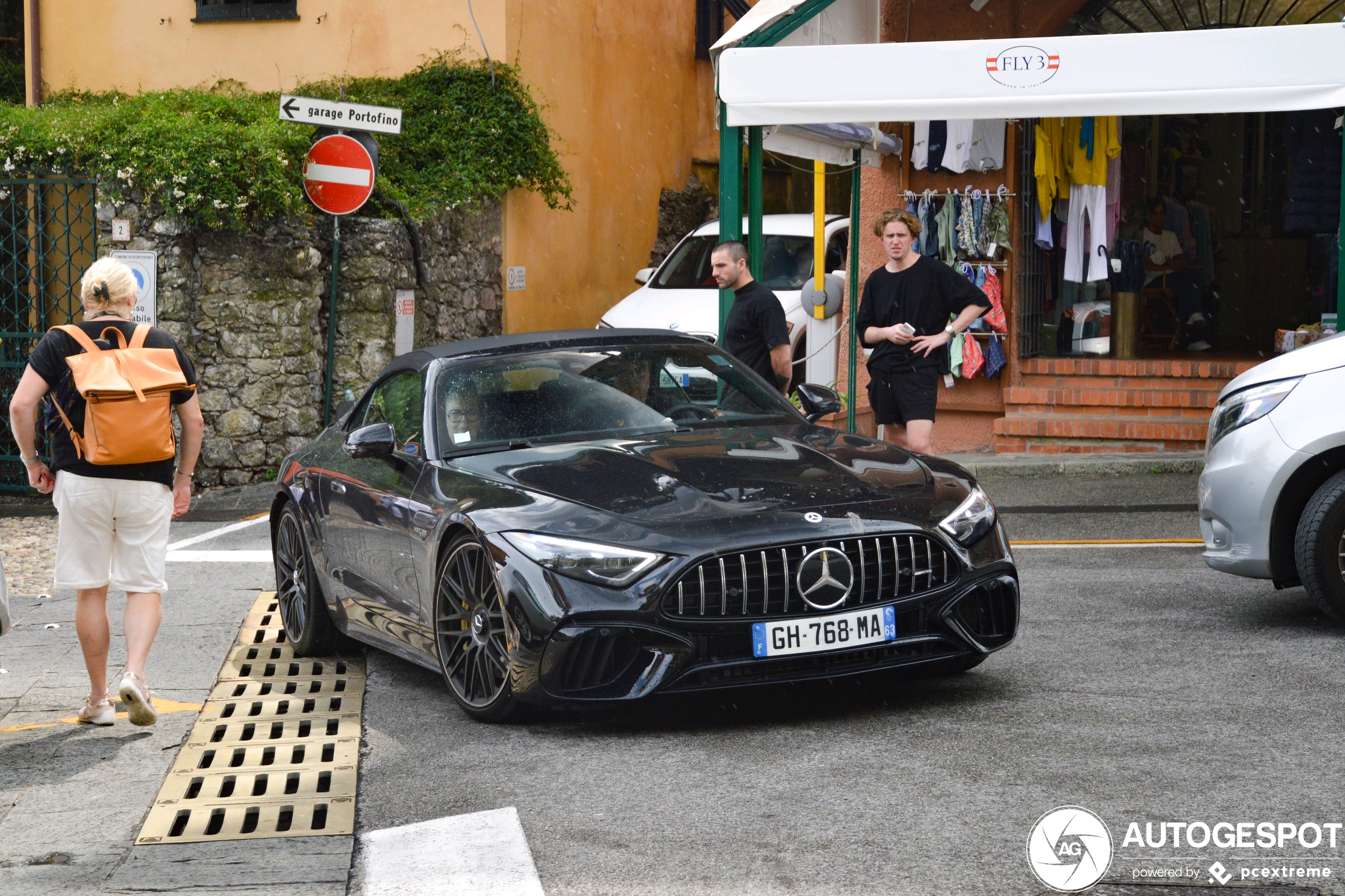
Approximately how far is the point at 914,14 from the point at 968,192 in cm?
170

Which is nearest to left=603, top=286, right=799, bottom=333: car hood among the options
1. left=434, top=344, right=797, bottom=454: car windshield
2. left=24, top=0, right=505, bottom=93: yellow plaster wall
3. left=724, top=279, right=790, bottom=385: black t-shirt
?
left=24, top=0, right=505, bottom=93: yellow plaster wall

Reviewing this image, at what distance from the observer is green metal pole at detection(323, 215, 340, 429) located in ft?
46.9

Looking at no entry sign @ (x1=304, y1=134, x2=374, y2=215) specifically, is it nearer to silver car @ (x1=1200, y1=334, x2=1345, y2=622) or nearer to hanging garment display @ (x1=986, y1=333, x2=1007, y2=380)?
hanging garment display @ (x1=986, y1=333, x2=1007, y2=380)

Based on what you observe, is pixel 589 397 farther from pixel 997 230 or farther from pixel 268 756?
pixel 997 230

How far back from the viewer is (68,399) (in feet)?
18.6

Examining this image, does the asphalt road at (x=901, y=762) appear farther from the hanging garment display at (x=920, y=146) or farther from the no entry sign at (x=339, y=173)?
the no entry sign at (x=339, y=173)

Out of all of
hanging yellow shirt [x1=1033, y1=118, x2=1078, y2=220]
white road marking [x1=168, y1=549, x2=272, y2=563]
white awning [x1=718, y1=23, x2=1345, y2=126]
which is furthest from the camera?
hanging yellow shirt [x1=1033, y1=118, x2=1078, y2=220]

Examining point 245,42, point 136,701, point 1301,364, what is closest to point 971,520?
point 1301,364

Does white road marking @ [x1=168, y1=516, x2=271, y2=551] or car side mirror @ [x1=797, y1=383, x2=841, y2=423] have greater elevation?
car side mirror @ [x1=797, y1=383, x2=841, y2=423]

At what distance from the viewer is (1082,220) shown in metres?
13.0

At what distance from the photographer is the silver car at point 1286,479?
633cm

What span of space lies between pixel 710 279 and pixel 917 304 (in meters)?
7.95

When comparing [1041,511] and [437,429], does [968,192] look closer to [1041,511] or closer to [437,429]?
[1041,511]

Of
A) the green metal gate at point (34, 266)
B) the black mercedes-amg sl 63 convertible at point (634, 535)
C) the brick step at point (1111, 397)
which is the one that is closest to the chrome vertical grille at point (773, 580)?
the black mercedes-amg sl 63 convertible at point (634, 535)
